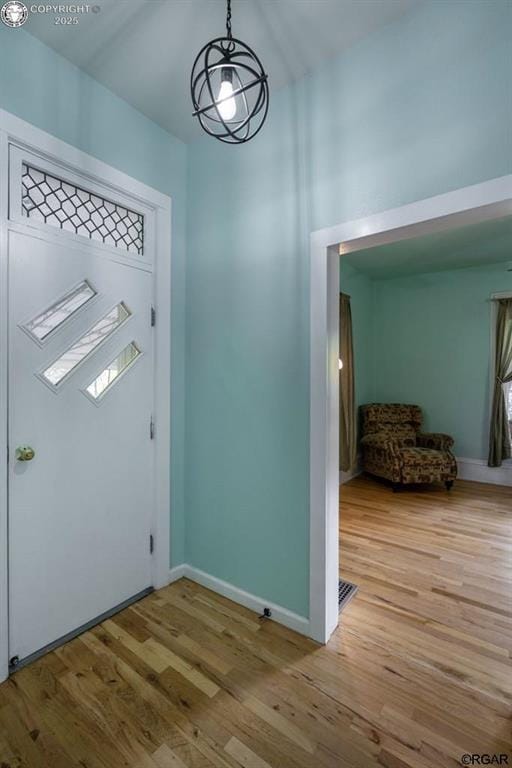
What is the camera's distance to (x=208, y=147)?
2211 mm

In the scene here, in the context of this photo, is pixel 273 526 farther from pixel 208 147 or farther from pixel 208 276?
pixel 208 147

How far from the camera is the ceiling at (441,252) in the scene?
11.4ft

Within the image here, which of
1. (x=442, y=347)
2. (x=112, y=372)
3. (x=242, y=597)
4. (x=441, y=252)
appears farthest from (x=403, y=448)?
(x=112, y=372)

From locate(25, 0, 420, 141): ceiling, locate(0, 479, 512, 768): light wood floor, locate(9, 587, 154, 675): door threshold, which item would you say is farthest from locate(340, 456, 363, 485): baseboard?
locate(25, 0, 420, 141): ceiling

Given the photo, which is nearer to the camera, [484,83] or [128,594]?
[484,83]

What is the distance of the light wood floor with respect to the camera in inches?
48.6

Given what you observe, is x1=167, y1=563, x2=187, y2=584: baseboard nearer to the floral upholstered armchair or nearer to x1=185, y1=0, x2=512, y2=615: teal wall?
x1=185, y1=0, x2=512, y2=615: teal wall

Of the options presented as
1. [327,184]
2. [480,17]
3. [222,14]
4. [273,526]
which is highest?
[222,14]

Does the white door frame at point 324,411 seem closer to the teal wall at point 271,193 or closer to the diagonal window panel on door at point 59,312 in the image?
the teal wall at point 271,193

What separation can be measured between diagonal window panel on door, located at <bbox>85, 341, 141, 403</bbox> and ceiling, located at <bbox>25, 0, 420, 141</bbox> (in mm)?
1437

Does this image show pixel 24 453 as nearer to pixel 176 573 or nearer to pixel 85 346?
pixel 85 346

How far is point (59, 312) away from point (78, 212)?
560 millimetres

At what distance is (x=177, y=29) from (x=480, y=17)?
1.29 m

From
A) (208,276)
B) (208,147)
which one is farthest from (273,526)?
(208,147)
